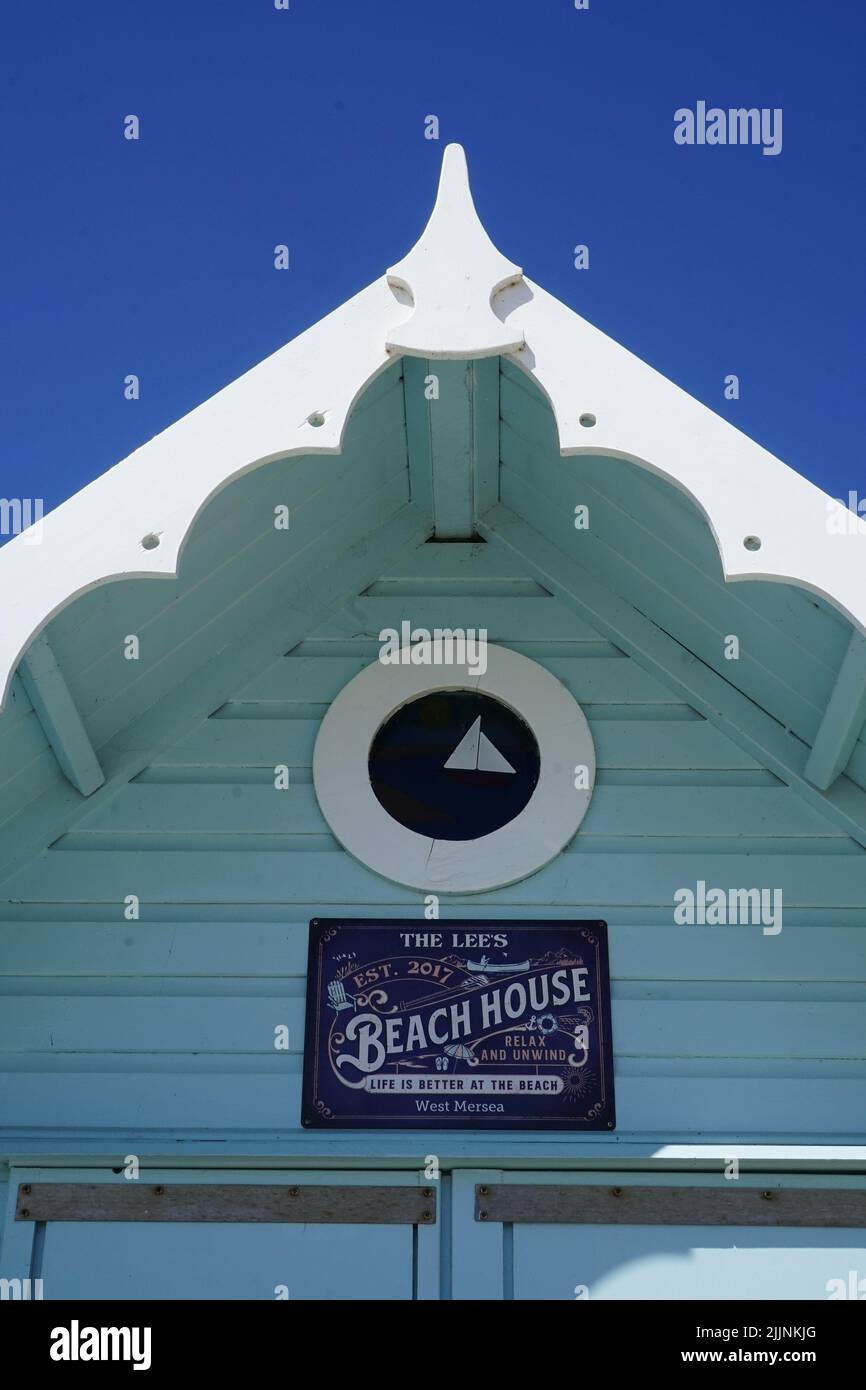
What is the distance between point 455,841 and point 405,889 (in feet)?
0.77

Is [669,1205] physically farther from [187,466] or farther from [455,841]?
[187,466]

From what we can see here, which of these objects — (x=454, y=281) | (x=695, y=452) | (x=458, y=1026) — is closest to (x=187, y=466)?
(x=454, y=281)

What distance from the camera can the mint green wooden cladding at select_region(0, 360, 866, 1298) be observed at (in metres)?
4.45

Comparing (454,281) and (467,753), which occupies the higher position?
(454,281)

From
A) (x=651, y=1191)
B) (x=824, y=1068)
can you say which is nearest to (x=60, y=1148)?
(x=651, y=1191)

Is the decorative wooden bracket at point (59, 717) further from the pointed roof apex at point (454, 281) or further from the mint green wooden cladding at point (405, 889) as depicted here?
the pointed roof apex at point (454, 281)

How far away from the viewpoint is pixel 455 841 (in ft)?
16.2

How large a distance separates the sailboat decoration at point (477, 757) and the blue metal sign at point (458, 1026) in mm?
556

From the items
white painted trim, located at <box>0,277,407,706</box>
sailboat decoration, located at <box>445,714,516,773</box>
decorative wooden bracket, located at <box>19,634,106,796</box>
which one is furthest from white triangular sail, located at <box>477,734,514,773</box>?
white painted trim, located at <box>0,277,407,706</box>

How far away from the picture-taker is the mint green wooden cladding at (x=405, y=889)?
4445 mm

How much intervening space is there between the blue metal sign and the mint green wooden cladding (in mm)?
68

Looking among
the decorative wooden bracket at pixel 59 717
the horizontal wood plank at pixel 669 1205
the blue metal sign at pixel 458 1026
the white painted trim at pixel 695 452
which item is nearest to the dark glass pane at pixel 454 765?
the blue metal sign at pixel 458 1026
